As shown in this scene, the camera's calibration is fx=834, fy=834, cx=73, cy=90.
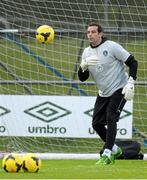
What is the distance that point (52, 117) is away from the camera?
1403 centimetres

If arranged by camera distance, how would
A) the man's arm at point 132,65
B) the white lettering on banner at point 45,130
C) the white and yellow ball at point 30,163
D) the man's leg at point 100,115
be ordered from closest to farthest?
the white and yellow ball at point 30,163
the man's arm at point 132,65
the man's leg at point 100,115
the white lettering on banner at point 45,130

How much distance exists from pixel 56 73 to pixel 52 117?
1.25 metres

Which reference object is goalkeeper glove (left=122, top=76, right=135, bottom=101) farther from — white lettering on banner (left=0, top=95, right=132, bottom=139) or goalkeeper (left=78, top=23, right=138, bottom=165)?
white lettering on banner (left=0, top=95, right=132, bottom=139)

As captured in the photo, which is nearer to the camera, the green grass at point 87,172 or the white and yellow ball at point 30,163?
the green grass at point 87,172

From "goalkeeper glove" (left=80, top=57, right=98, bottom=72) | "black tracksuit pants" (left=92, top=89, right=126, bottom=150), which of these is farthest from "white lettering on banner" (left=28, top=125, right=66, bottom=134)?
"goalkeeper glove" (left=80, top=57, right=98, bottom=72)

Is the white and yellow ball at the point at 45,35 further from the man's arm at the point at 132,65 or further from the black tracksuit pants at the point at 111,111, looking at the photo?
the man's arm at the point at 132,65

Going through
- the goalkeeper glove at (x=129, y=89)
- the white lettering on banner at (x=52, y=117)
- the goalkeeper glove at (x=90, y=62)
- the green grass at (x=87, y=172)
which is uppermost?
the goalkeeper glove at (x=90, y=62)

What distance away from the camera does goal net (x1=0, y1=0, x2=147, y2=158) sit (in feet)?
45.8

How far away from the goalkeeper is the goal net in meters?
1.81

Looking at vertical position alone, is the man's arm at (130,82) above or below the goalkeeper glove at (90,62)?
below

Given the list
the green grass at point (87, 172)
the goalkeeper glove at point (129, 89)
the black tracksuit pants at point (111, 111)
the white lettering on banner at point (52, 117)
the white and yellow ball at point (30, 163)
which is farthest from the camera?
the white lettering on banner at point (52, 117)

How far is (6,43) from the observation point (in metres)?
15.2

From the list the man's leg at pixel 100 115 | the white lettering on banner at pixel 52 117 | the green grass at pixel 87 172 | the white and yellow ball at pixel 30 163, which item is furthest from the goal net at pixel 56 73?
the white and yellow ball at pixel 30 163

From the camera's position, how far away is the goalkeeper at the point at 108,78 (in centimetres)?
1167
